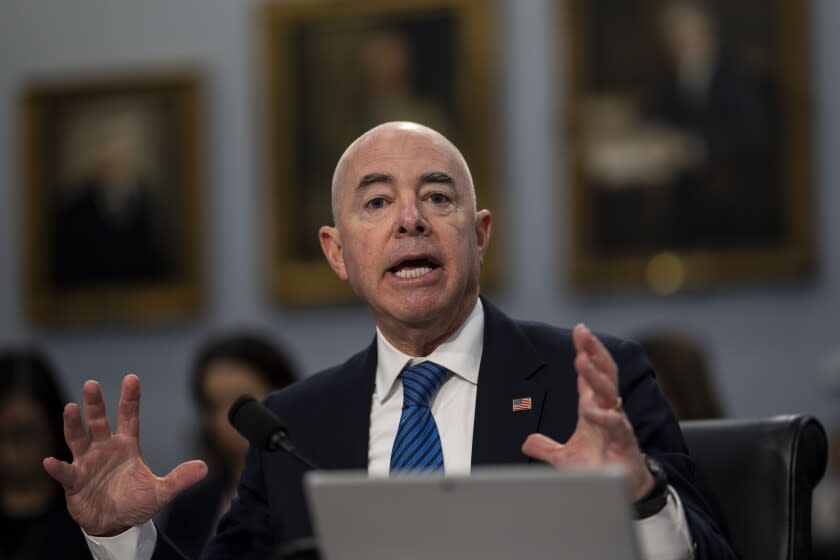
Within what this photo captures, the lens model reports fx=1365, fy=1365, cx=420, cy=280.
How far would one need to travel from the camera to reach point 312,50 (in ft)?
27.7

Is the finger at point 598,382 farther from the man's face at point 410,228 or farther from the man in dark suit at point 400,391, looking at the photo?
the man's face at point 410,228

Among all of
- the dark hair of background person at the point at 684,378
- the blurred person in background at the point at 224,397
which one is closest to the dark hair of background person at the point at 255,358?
the blurred person in background at the point at 224,397

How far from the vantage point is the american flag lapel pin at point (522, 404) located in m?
3.34

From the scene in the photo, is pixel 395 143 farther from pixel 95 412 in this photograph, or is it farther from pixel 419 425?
pixel 95 412

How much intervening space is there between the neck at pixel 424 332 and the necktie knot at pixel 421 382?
0.08 m

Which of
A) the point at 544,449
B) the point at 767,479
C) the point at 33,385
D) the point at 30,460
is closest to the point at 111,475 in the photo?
the point at 544,449

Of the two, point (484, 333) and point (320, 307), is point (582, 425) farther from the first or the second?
point (320, 307)

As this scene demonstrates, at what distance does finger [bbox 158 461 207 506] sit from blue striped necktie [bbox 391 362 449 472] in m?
0.49

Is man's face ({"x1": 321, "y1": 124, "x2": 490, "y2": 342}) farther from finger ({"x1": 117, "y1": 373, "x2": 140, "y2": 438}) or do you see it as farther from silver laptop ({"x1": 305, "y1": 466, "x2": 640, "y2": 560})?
silver laptop ({"x1": 305, "y1": 466, "x2": 640, "y2": 560})

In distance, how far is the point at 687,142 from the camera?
25.1 ft

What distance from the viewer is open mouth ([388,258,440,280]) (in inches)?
138

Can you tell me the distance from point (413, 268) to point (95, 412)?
89 cm

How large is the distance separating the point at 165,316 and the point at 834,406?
13.6 ft

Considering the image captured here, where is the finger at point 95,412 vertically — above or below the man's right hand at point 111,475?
above
